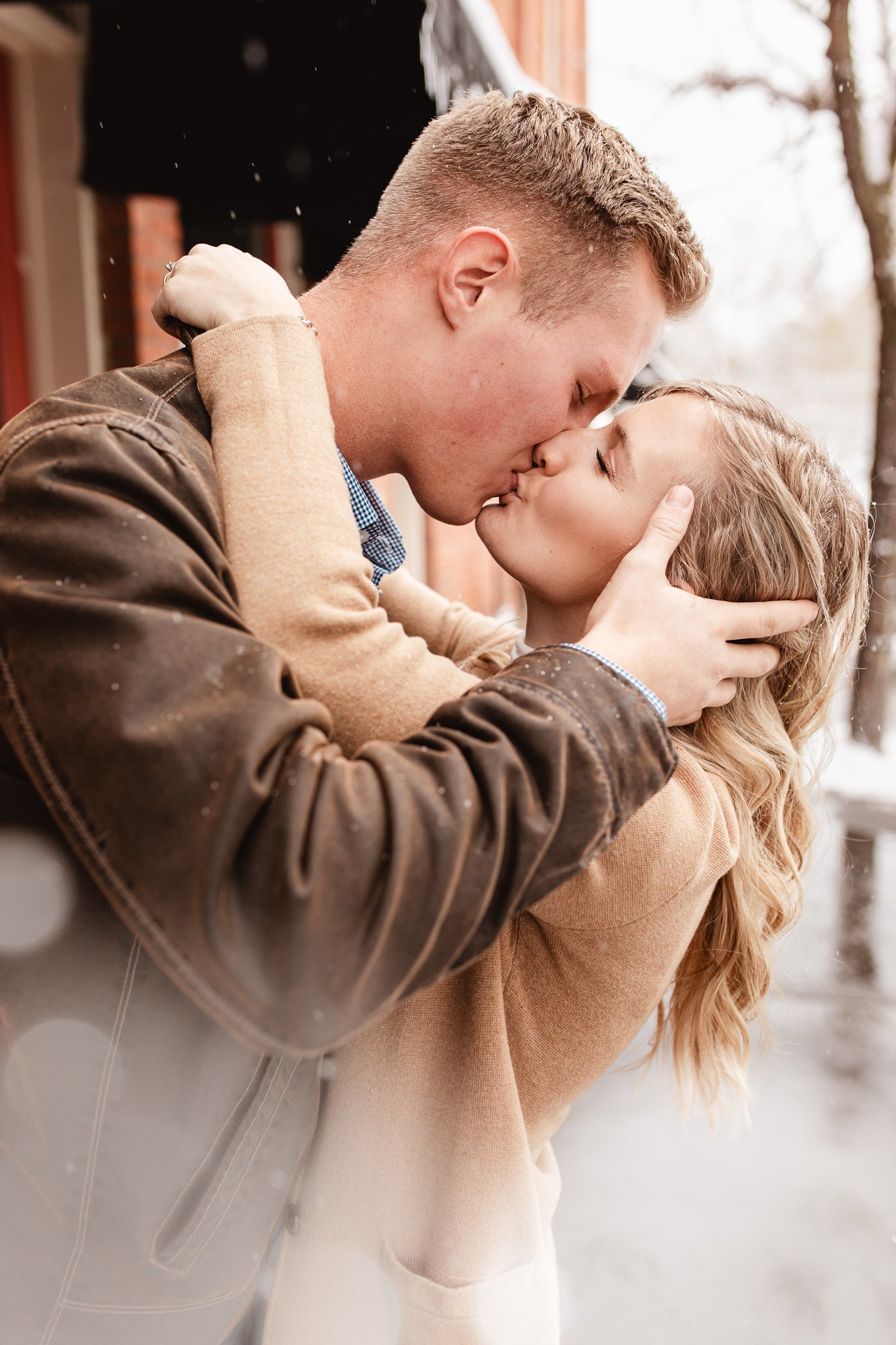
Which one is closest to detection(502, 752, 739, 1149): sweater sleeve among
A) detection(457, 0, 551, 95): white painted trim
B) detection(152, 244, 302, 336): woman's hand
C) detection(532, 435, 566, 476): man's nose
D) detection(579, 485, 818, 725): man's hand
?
detection(579, 485, 818, 725): man's hand

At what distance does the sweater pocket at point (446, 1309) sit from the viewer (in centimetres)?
141

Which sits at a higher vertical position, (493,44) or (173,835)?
(493,44)

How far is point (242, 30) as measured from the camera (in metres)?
3.62

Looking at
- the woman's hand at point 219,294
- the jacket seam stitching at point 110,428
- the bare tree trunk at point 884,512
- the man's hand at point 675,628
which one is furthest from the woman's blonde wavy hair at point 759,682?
the bare tree trunk at point 884,512

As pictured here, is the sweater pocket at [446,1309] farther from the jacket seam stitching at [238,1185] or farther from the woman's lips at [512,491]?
the woman's lips at [512,491]

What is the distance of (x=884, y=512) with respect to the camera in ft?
20.4

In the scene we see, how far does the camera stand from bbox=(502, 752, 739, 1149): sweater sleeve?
4.16 ft

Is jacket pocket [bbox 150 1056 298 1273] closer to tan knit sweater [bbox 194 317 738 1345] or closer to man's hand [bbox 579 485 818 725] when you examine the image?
tan knit sweater [bbox 194 317 738 1345]

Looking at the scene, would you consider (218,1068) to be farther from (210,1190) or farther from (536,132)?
(536,132)

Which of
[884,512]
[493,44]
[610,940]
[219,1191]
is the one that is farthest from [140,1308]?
[884,512]

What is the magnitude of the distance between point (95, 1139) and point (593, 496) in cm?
124

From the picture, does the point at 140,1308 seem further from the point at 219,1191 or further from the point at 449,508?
the point at 449,508

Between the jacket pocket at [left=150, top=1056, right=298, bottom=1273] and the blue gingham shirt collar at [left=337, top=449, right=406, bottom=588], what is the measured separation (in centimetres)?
86

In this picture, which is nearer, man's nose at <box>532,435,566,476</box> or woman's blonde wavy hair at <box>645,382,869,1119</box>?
woman's blonde wavy hair at <box>645,382,869,1119</box>
